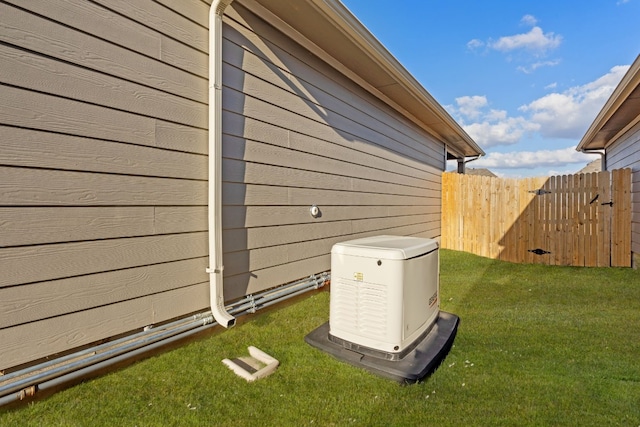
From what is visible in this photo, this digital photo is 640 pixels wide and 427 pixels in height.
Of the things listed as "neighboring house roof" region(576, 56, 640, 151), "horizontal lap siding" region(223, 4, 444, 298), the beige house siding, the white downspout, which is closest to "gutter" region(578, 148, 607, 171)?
"neighboring house roof" region(576, 56, 640, 151)

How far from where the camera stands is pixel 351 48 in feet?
11.7

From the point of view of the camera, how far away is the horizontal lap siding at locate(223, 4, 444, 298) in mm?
2660

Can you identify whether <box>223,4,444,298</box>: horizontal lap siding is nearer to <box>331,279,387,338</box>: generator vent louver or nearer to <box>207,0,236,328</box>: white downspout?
<box>207,0,236,328</box>: white downspout

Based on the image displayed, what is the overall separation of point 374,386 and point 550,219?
19.0 feet

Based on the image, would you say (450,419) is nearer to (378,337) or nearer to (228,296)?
(378,337)

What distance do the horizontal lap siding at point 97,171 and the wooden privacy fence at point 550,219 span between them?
6.13 metres

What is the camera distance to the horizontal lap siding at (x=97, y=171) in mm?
1571

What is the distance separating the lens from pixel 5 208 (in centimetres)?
153

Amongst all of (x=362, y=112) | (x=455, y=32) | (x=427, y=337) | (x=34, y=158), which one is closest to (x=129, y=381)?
(x=34, y=158)

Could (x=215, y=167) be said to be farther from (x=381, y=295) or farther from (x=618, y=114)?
(x=618, y=114)

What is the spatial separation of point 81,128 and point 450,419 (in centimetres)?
245

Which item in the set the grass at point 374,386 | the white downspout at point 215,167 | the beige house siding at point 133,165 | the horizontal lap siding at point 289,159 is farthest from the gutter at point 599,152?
the white downspout at point 215,167

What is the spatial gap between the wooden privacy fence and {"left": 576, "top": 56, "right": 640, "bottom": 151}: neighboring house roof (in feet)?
2.98

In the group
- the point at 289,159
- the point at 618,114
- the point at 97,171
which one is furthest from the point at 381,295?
the point at 618,114
